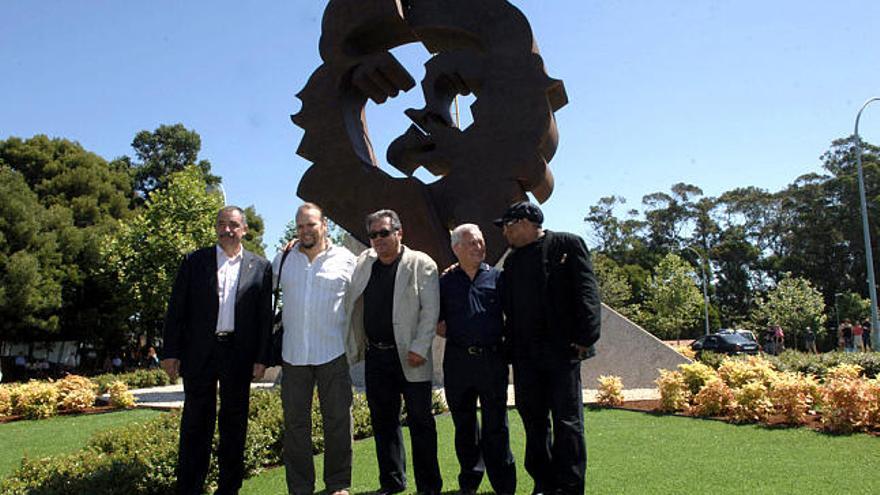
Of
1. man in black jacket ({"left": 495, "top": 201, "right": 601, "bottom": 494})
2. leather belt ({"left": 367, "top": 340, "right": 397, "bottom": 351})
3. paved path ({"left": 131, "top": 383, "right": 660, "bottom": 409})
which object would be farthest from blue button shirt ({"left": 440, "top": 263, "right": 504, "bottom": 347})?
paved path ({"left": 131, "top": 383, "right": 660, "bottom": 409})

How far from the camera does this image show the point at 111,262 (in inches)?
1012

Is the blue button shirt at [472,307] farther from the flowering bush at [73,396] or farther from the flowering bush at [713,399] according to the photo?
the flowering bush at [73,396]

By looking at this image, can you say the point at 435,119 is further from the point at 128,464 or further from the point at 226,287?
the point at 128,464

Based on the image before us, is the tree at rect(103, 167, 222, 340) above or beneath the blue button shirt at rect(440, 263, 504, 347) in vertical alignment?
above

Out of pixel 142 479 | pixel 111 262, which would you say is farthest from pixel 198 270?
pixel 111 262

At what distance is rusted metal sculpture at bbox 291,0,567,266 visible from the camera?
26.1 feet

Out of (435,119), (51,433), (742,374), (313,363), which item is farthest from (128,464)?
(742,374)

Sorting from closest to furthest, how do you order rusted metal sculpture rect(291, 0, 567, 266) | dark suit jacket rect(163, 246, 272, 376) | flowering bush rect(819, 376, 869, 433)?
dark suit jacket rect(163, 246, 272, 376)
flowering bush rect(819, 376, 869, 433)
rusted metal sculpture rect(291, 0, 567, 266)

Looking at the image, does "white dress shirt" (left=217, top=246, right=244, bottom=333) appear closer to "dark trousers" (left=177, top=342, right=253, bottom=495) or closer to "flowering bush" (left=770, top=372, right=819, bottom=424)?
"dark trousers" (left=177, top=342, right=253, bottom=495)

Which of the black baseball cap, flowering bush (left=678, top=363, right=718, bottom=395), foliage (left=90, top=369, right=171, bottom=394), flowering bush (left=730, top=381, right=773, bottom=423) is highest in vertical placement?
the black baseball cap

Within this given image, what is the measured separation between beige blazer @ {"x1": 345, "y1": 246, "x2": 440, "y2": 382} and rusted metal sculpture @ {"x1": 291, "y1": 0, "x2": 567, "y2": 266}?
11.4 feet

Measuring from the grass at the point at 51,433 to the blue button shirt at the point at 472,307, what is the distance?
497cm

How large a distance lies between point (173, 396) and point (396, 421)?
34.9ft

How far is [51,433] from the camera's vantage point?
912 cm
